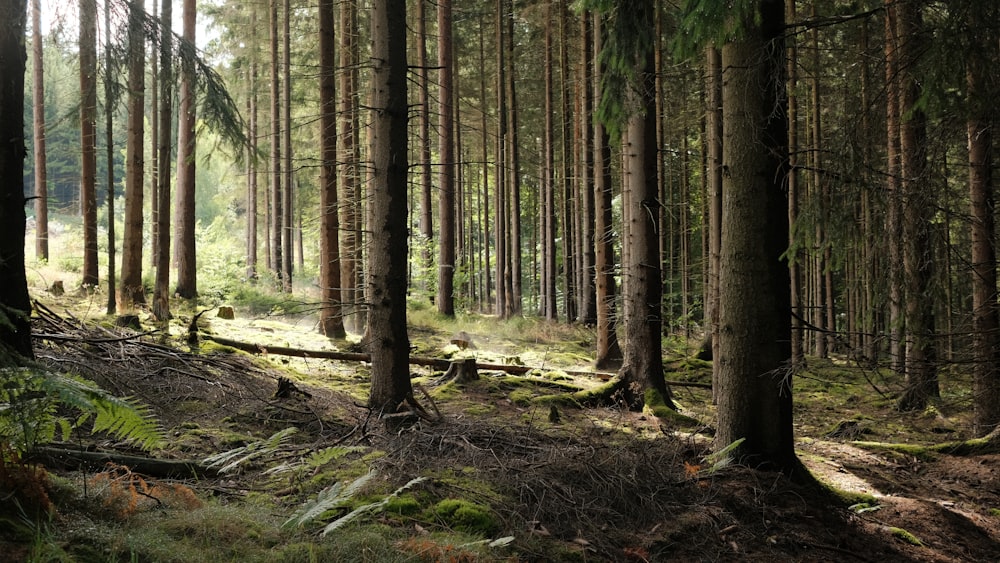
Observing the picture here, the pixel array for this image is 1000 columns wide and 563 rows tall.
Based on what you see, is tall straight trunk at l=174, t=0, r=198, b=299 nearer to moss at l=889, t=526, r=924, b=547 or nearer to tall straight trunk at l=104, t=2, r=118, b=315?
tall straight trunk at l=104, t=2, r=118, b=315

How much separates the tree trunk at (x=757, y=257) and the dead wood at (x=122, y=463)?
4.21 metres

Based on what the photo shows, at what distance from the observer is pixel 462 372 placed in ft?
30.3

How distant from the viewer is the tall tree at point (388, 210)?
6391 mm

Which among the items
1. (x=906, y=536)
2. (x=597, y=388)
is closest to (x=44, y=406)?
(x=906, y=536)

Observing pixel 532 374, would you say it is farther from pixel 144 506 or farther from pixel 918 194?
pixel 144 506

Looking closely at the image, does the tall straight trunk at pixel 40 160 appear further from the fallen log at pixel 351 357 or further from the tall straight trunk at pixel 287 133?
the fallen log at pixel 351 357

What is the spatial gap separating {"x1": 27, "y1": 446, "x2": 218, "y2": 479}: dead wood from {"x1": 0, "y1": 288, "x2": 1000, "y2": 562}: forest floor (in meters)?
0.05

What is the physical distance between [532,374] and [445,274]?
23.2 feet

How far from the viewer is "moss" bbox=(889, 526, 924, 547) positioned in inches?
188

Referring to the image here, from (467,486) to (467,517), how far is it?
572mm

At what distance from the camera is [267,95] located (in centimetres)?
2639

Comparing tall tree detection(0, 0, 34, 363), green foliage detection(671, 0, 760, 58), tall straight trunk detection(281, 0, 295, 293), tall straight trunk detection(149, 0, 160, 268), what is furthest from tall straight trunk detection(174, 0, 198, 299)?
green foliage detection(671, 0, 760, 58)

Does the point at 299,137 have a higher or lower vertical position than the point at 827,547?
higher

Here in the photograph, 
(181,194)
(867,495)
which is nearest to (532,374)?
(867,495)
